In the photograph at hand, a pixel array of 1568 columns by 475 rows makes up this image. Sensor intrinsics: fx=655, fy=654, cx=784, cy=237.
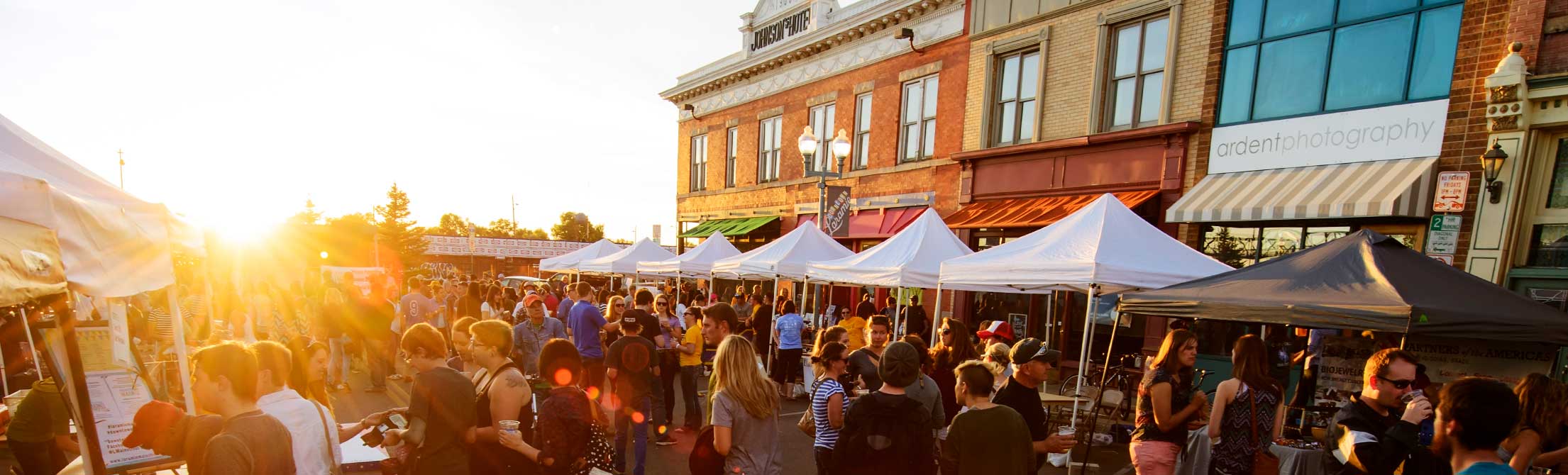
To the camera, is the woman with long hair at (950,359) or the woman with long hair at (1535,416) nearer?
the woman with long hair at (1535,416)

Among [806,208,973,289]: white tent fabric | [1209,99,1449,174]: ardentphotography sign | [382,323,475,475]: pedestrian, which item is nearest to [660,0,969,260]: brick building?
[806,208,973,289]: white tent fabric

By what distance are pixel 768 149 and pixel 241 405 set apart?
18111mm

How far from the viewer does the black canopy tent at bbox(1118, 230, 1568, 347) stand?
15.4 ft

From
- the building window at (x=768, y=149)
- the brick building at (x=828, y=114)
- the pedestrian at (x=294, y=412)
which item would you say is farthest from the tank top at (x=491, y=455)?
the building window at (x=768, y=149)

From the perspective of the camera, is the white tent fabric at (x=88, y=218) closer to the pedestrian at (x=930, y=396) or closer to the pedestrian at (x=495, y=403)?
the pedestrian at (x=495, y=403)

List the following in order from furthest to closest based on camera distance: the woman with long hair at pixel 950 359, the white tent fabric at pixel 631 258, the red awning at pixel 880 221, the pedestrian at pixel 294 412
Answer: the red awning at pixel 880 221 → the white tent fabric at pixel 631 258 → the woman with long hair at pixel 950 359 → the pedestrian at pixel 294 412

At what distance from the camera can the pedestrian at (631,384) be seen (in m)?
5.80

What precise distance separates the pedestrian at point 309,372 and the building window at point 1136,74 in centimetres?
1244

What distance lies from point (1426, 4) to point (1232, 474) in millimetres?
8248

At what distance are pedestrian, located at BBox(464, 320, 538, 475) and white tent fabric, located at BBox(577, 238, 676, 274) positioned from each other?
1146 cm

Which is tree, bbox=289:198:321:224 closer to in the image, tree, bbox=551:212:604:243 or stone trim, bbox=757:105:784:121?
tree, bbox=551:212:604:243

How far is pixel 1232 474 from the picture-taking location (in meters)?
4.74

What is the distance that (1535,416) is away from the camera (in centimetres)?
373

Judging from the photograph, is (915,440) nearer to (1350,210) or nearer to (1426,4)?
(1350,210)
